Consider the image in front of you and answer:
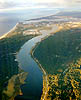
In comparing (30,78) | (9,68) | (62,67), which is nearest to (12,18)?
(9,68)

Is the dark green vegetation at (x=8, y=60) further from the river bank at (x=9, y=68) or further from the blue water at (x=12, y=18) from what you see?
the blue water at (x=12, y=18)

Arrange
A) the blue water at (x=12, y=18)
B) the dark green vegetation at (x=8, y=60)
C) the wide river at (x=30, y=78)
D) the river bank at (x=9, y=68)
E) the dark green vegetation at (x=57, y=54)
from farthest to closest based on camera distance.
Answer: the blue water at (x=12, y=18) < the dark green vegetation at (x=57, y=54) < the dark green vegetation at (x=8, y=60) < the river bank at (x=9, y=68) < the wide river at (x=30, y=78)

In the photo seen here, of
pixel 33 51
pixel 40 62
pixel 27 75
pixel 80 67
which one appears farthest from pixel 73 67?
pixel 33 51

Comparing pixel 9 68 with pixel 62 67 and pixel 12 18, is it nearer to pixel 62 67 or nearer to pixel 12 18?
pixel 62 67

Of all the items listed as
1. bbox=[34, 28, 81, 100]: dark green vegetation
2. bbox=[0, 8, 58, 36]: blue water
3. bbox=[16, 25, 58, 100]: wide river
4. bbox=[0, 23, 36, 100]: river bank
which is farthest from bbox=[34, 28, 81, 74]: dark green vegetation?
bbox=[0, 8, 58, 36]: blue water

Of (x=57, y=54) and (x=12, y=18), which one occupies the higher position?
(x=12, y=18)

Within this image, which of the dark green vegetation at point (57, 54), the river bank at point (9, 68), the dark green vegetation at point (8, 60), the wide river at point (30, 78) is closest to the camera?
the wide river at point (30, 78)

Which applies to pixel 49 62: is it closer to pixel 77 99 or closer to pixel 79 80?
pixel 79 80

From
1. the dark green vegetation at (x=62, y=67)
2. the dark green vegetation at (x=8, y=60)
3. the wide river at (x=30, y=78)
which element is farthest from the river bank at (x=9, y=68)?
the dark green vegetation at (x=62, y=67)
